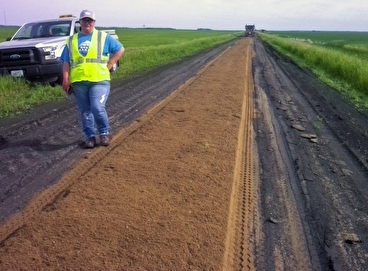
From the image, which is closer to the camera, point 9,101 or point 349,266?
point 349,266

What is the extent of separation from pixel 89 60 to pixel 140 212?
2.74m

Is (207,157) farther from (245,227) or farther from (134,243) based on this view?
(134,243)

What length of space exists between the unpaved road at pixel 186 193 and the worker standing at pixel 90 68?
17.8 inches

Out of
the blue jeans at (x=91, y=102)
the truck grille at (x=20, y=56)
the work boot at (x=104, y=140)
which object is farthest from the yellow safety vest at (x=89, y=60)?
the truck grille at (x=20, y=56)

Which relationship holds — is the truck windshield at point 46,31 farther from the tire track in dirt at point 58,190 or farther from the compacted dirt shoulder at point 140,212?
the compacted dirt shoulder at point 140,212

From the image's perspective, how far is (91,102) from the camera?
5629mm

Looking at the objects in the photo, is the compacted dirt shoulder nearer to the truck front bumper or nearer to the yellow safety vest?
the yellow safety vest

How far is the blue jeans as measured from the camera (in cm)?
561

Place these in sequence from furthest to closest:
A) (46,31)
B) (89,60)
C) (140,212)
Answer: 1. (46,31)
2. (89,60)
3. (140,212)

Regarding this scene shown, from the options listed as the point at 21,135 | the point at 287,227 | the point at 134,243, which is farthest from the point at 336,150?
the point at 21,135

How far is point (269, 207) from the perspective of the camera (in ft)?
13.4

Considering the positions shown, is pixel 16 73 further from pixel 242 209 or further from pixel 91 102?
pixel 242 209

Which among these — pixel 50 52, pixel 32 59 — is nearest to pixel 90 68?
pixel 50 52

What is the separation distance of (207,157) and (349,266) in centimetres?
254
